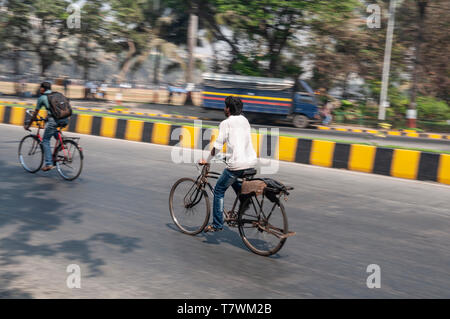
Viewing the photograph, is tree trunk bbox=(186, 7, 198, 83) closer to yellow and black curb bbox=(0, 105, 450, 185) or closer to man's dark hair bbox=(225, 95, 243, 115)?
yellow and black curb bbox=(0, 105, 450, 185)

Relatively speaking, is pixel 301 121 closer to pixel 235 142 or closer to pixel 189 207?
pixel 189 207

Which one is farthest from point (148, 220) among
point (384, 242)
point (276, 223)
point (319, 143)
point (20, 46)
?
point (20, 46)

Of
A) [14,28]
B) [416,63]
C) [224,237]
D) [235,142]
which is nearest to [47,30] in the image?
[14,28]

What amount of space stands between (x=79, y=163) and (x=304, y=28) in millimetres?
23281

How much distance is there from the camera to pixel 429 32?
3098 centimetres

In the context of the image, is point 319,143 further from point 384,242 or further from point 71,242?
point 71,242

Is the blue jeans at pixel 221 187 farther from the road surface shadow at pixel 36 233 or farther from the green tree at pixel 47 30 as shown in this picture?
the green tree at pixel 47 30

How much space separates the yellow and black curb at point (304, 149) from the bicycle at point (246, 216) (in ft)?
15.8

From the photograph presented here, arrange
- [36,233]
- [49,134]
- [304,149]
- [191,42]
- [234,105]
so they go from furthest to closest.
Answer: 1. [191,42]
2. [304,149]
3. [49,134]
4. [36,233]
5. [234,105]

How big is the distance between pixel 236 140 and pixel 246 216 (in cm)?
89

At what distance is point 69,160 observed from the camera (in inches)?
373

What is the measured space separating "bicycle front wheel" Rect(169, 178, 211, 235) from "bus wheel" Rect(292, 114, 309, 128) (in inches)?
780

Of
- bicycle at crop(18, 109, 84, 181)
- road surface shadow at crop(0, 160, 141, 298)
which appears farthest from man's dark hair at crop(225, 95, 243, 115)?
bicycle at crop(18, 109, 84, 181)

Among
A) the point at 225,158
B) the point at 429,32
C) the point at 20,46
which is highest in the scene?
the point at 429,32
